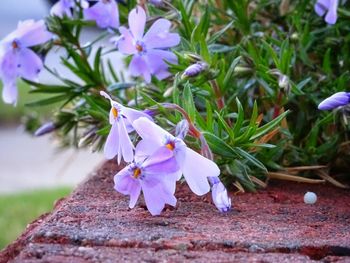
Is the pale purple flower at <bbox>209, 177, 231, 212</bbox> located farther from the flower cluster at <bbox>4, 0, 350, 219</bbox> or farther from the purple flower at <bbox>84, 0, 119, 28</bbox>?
the purple flower at <bbox>84, 0, 119, 28</bbox>

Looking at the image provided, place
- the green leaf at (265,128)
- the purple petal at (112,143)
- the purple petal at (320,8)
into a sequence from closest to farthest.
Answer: the purple petal at (112,143)
the green leaf at (265,128)
the purple petal at (320,8)

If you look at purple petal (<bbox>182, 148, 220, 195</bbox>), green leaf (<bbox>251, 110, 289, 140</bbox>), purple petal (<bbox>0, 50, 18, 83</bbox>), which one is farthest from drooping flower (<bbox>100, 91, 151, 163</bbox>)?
purple petal (<bbox>0, 50, 18, 83</bbox>)

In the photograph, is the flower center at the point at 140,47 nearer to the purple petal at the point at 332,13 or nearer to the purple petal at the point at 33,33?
the purple petal at the point at 33,33

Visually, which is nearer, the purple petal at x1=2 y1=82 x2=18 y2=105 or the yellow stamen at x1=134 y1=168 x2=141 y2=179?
the yellow stamen at x1=134 y1=168 x2=141 y2=179

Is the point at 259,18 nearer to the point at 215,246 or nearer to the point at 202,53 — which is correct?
the point at 202,53

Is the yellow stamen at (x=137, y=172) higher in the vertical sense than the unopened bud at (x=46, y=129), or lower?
higher

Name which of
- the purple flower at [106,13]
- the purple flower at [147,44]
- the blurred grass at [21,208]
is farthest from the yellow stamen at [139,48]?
the blurred grass at [21,208]
